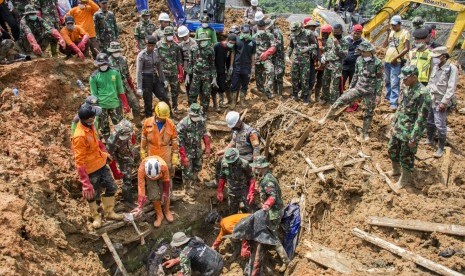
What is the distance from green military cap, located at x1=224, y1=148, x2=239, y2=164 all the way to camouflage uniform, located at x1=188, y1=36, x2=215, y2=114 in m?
2.48

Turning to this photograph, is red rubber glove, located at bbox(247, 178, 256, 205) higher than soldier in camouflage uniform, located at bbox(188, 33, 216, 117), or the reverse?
soldier in camouflage uniform, located at bbox(188, 33, 216, 117)

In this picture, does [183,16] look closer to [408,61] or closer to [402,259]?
[408,61]

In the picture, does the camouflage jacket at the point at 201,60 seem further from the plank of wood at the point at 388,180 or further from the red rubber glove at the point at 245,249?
the plank of wood at the point at 388,180

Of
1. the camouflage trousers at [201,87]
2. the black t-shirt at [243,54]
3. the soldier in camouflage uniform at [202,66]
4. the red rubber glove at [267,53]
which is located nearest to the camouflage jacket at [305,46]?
the red rubber glove at [267,53]

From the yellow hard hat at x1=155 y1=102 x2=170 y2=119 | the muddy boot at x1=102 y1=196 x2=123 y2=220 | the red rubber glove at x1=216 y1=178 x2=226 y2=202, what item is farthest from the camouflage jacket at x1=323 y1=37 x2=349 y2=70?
the muddy boot at x1=102 y1=196 x2=123 y2=220

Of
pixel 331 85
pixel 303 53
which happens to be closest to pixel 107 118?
pixel 303 53

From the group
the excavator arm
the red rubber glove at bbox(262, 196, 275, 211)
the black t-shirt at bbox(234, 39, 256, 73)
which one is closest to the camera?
the red rubber glove at bbox(262, 196, 275, 211)

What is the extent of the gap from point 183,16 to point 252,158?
584 centimetres

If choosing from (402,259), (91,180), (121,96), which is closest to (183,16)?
(121,96)

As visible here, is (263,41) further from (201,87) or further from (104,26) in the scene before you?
(104,26)

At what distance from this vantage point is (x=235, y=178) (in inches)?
330

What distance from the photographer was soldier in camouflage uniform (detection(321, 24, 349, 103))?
9789 mm

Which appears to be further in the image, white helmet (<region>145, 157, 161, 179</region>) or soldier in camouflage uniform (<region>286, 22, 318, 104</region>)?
soldier in camouflage uniform (<region>286, 22, 318, 104</region>)

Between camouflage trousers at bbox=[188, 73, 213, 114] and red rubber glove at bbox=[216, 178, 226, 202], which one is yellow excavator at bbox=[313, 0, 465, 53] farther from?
red rubber glove at bbox=[216, 178, 226, 202]
